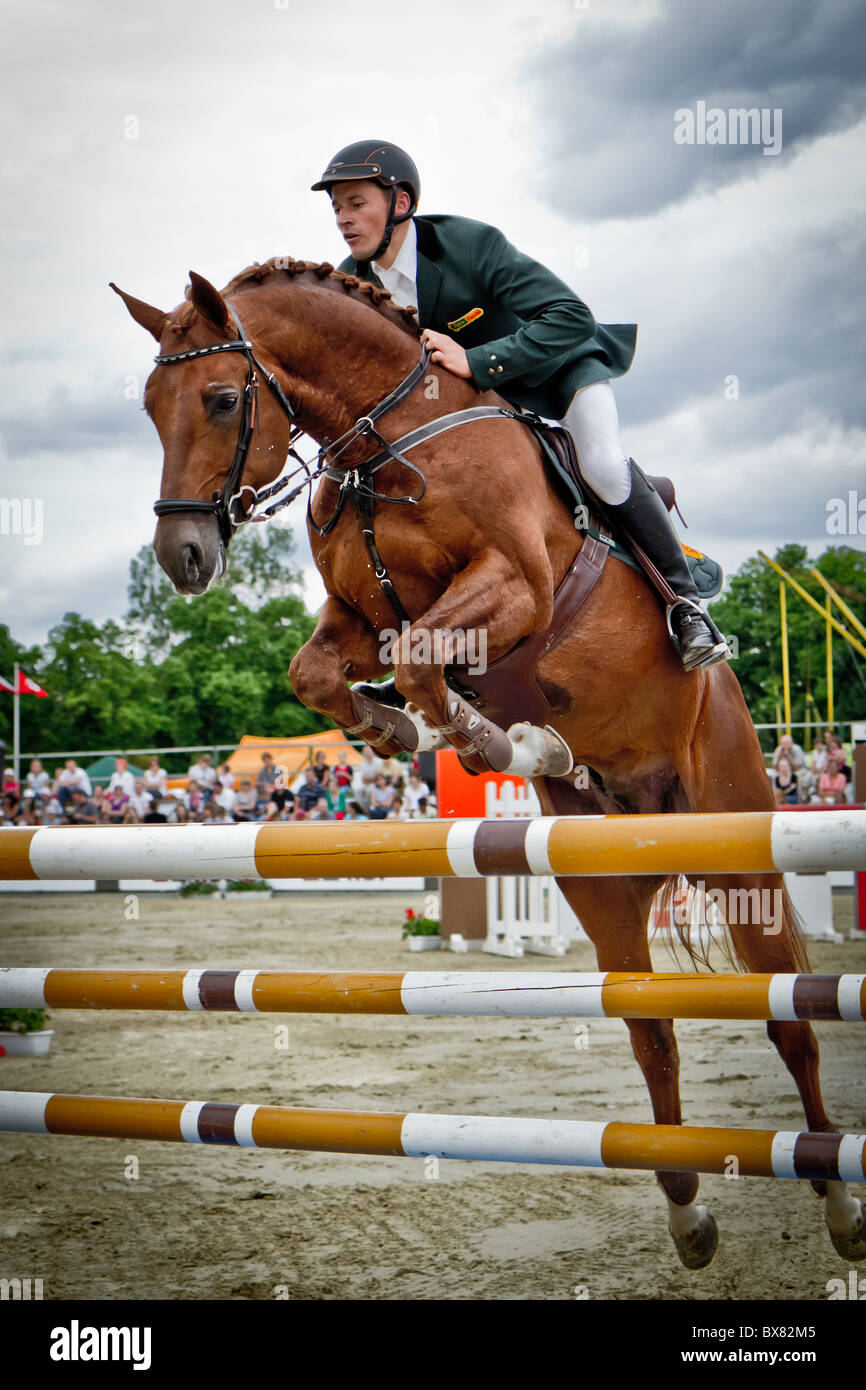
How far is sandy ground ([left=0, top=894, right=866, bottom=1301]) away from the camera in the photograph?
119 inches

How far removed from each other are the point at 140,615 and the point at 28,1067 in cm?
4487

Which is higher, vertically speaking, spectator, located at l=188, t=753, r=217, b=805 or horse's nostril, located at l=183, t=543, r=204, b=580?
spectator, located at l=188, t=753, r=217, b=805

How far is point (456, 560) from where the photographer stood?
3.00 meters

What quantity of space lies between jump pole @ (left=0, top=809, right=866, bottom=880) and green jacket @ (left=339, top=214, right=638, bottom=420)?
56.0 inches

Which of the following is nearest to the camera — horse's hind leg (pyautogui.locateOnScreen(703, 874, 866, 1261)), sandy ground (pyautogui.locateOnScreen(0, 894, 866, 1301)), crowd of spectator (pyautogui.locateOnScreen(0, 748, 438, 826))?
sandy ground (pyautogui.locateOnScreen(0, 894, 866, 1301))

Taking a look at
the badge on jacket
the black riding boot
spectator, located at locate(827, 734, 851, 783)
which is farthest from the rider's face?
spectator, located at locate(827, 734, 851, 783)

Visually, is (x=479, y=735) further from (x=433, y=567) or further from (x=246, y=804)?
(x=246, y=804)

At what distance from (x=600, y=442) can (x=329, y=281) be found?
2.91 ft

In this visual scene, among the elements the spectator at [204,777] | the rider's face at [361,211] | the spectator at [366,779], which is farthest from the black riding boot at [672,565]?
the spectator at [204,777]

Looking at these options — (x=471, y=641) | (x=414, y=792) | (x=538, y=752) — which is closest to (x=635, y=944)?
(x=538, y=752)

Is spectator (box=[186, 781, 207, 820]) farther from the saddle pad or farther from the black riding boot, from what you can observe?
the black riding boot

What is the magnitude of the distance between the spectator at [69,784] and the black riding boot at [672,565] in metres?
14.7

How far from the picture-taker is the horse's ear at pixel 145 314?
9.29ft
